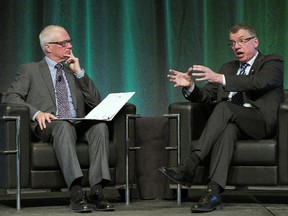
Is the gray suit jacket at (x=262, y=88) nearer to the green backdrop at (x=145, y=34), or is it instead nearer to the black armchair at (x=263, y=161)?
the black armchair at (x=263, y=161)

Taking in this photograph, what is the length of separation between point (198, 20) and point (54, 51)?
1.41 meters

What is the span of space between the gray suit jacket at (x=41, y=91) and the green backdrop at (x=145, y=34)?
1026 mm

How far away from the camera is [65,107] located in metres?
4.66

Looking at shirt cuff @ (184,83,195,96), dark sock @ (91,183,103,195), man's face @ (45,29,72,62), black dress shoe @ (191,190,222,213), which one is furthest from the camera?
man's face @ (45,29,72,62)

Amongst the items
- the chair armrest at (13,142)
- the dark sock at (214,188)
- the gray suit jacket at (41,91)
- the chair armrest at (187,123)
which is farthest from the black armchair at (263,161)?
the chair armrest at (13,142)

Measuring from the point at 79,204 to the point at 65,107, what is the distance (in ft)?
2.59

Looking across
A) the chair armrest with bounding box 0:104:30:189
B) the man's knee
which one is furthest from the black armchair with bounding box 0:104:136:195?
the man's knee

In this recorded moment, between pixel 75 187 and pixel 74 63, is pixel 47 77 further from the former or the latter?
pixel 75 187

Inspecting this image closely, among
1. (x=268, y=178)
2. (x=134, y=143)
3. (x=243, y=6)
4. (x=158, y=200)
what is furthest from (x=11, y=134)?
(x=243, y=6)

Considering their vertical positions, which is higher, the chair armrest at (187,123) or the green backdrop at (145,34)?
the green backdrop at (145,34)

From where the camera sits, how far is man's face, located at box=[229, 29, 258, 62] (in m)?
4.66

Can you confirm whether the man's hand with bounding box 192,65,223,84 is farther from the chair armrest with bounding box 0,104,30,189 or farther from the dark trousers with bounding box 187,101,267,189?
the chair armrest with bounding box 0,104,30,189

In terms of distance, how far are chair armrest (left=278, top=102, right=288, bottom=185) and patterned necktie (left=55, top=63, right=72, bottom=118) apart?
125cm

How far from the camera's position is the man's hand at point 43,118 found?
434 cm
